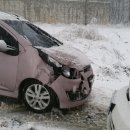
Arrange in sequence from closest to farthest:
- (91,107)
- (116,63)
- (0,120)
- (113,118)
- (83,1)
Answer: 1. (113,118)
2. (0,120)
3. (91,107)
4. (116,63)
5. (83,1)

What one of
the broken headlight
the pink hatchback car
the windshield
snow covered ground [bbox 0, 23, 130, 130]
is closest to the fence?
snow covered ground [bbox 0, 23, 130, 130]

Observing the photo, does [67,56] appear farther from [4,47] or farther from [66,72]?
[4,47]

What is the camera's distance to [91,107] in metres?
7.15

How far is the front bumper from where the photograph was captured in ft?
20.2

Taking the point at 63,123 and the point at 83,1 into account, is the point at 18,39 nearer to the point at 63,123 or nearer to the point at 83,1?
the point at 63,123

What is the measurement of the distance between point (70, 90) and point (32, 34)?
5.09 feet

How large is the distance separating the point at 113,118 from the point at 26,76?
7.56 ft

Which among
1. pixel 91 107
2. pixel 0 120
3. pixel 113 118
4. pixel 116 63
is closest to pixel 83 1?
pixel 116 63

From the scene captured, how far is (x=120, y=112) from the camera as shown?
4246 millimetres

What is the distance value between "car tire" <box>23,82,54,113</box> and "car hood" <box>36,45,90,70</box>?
22.3 inches

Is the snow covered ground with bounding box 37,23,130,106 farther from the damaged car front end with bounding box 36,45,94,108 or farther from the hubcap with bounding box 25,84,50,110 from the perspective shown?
the hubcap with bounding box 25,84,50,110

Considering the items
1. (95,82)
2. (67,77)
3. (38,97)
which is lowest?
(95,82)

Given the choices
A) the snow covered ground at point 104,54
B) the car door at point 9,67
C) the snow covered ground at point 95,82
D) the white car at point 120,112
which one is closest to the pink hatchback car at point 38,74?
the car door at point 9,67

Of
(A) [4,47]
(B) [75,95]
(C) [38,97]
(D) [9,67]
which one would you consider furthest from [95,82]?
(A) [4,47]
